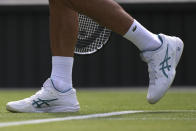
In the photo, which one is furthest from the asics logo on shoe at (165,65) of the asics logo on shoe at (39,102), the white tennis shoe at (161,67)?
the asics logo on shoe at (39,102)

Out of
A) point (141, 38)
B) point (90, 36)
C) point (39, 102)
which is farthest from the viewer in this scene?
point (90, 36)

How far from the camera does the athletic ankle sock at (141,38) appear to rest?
254 cm

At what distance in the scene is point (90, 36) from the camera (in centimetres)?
294

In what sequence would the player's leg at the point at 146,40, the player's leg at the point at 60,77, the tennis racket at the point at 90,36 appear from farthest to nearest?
the tennis racket at the point at 90,36 < the player's leg at the point at 60,77 < the player's leg at the point at 146,40

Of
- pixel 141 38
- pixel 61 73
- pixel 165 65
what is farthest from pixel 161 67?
pixel 61 73

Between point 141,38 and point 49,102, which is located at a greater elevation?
point 141,38

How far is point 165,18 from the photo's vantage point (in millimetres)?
7148

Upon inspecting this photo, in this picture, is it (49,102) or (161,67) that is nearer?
(161,67)

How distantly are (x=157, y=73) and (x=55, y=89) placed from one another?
1.48 ft

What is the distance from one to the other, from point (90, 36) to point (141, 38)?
17.2 inches

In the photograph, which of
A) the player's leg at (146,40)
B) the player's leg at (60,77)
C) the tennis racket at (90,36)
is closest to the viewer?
the player's leg at (146,40)

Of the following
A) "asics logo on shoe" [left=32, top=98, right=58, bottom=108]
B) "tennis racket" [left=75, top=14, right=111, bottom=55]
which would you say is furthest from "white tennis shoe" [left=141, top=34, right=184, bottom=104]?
"asics logo on shoe" [left=32, top=98, right=58, bottom=108]

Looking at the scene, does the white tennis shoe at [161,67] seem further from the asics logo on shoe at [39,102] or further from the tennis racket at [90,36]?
the asics logo on shoe at [39,102]

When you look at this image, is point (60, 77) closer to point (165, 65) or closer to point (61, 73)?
point (61, 73)
